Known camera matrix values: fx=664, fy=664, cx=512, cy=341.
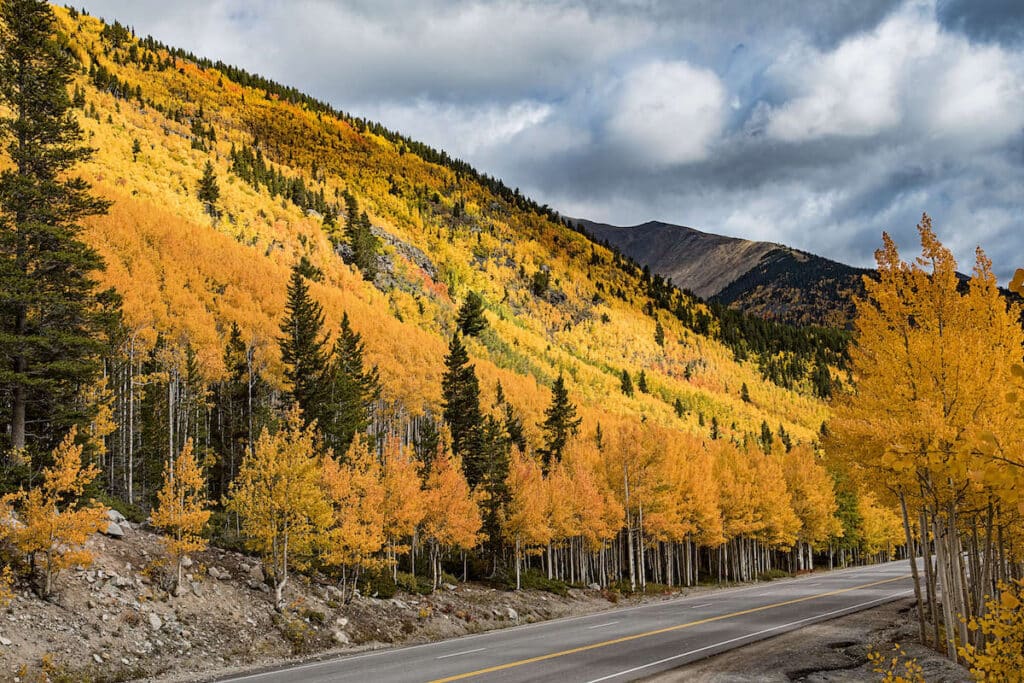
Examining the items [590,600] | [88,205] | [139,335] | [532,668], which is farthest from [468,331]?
[532,668]

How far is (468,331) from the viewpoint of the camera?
456 ft

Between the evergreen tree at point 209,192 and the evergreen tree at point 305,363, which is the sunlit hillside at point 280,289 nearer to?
the evergreen tree at point 209,192

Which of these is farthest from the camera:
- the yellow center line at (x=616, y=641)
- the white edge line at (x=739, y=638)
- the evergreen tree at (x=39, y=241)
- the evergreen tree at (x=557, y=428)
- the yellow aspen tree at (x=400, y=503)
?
the evergreen tree at (x=557, y=428)

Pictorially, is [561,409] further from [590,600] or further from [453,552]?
[590,600]

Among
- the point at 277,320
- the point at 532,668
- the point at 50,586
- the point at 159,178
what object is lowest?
the point at 532,668

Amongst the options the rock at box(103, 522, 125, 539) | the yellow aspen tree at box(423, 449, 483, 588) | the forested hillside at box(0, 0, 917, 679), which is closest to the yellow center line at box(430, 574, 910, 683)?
the forested hillside at box(0, 0, 917, 679)

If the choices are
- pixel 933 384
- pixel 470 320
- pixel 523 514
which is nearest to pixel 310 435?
pixel 523 514

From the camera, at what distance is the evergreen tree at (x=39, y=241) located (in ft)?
79.2

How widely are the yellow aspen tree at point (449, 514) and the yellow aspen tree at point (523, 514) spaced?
3.30 metres

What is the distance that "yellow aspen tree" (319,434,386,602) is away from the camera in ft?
100

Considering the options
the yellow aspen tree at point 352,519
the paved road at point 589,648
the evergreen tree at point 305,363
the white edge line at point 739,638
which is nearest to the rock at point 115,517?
the yellow aspen tree at point 352,519

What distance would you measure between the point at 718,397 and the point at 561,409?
125m

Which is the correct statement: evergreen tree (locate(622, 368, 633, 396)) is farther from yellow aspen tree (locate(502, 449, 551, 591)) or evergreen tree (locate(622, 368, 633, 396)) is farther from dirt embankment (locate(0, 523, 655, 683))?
dirt embankment (locate(0, 523, 655, 683))

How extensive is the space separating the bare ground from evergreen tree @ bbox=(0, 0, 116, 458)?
923 inches
